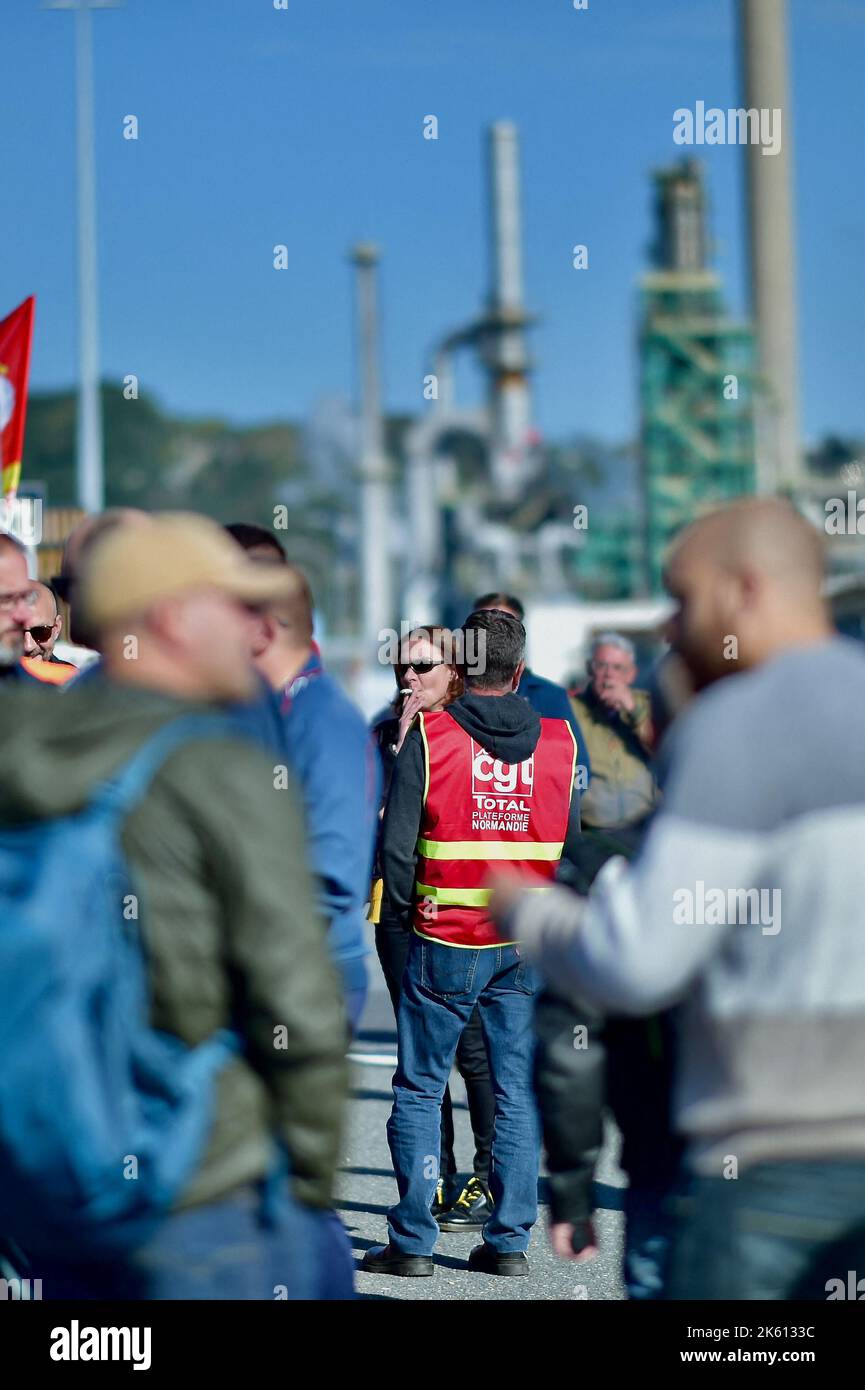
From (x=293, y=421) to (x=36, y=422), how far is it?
2741 centimetres

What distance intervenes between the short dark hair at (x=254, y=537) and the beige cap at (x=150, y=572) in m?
1.74

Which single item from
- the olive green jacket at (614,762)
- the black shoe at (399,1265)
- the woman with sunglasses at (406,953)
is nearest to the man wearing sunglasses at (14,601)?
the woman with sunglasses at (406,953)

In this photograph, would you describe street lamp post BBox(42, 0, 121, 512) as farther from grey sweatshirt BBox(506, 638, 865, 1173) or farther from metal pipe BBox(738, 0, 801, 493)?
metal pipe BBox(738, 0, 801, 493)

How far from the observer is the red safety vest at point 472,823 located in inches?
212

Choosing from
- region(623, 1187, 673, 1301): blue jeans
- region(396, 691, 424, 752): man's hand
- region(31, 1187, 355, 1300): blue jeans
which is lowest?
region(623, 1187, 673, 1301): blue jeans

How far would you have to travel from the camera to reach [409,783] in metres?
5.40

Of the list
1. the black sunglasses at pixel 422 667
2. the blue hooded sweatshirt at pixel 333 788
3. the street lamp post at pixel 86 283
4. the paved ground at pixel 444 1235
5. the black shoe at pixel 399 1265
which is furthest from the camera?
the street lamp post at pixel 86 283

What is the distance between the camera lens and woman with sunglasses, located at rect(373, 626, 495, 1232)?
5848 millimetres

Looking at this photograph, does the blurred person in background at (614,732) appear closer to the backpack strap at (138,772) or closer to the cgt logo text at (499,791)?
the cgt logo text at (499,791)

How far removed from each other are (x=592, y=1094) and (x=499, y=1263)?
102 inches

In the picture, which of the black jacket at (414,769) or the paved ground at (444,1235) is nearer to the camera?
the paved ground at (444,1235)
